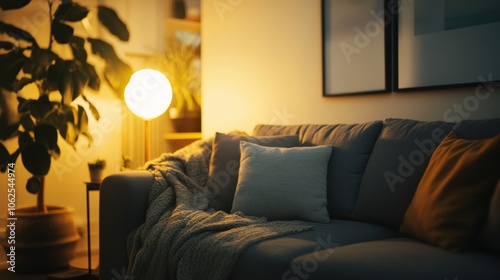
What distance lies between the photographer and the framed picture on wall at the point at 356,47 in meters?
2.73

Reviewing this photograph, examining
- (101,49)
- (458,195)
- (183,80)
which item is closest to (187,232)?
(458,195)

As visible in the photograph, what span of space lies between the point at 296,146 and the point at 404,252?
111 cm

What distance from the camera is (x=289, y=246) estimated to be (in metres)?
1.87

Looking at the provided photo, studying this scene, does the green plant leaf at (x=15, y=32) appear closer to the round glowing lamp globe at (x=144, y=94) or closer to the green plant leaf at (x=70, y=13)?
the green plant leaf at (x=70, y=13)

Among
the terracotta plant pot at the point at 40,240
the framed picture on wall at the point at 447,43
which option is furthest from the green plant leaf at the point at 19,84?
the framed picture on wall at the point at 447,43

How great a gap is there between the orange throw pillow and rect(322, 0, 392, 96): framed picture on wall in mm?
943

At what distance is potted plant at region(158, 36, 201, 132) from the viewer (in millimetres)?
4324

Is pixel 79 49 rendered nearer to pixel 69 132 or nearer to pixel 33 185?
pixel 69 132

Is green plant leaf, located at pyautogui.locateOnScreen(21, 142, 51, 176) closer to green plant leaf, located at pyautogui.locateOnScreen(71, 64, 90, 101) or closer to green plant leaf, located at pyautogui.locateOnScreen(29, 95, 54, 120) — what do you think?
green plant leaf, located at pyautogui.locateOnScreen(29, 95, 54, 120)

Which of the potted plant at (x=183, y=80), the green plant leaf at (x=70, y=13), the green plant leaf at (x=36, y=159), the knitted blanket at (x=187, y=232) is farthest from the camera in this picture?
the potted plant at (x=183, y=80)

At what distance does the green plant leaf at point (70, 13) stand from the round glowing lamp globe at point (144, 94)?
18.6 inches

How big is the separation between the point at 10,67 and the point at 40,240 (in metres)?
1.02

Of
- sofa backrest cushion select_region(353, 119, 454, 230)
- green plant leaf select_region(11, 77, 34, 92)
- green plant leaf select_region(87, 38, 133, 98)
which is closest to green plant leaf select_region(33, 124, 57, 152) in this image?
green plant leaf select_region(11, 77, 34, 92)

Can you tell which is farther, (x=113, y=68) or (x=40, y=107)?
(x=113, y=68)
